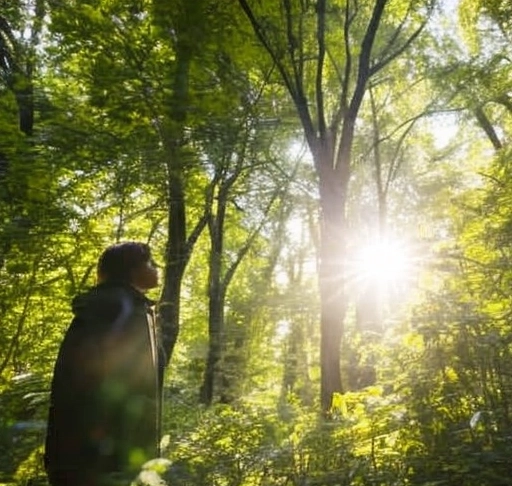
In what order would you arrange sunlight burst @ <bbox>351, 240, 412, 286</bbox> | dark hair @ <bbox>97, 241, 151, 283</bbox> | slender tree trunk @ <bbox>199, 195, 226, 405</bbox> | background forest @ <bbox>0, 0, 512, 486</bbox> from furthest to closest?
slender tree trunk @ <bbox>199, 195, 226, 405</bbox>, sunlight burst @ <bbox>351, 240, 412, 286</bbox>, background forest @ <bbox>0, 0, 512, 486</bbox>, dark hair @ <bbox>97, 241, 151, 283</bbox>

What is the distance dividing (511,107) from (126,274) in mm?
17148

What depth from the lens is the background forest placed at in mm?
4062

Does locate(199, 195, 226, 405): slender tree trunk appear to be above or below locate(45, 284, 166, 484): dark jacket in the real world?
above

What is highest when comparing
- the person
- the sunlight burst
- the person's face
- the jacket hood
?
the sunlight burst

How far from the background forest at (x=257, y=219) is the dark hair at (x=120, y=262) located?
893 millimetres

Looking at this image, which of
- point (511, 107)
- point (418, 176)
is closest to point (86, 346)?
point (511, 107)

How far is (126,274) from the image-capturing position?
2902 mm

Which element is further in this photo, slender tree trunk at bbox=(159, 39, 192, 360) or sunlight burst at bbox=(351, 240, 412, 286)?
sunlight burst at bbox=(351, 240, 412, 286)

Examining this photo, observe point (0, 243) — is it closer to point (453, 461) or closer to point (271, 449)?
point (271, 449)

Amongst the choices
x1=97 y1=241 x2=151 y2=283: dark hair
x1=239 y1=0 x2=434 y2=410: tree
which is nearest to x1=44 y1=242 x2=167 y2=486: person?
x1=97 y1=241 x2=151 y2=283: dark hair

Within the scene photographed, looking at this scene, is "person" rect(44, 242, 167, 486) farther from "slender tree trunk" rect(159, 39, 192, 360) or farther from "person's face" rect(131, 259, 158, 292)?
"slender tree trunk" rect(159, 39, 192, 360)

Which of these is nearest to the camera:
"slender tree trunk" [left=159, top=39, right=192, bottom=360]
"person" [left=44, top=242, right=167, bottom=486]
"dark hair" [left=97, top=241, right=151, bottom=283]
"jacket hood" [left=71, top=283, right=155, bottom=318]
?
"person" [left=44, top=242, right=167, bottom=486]

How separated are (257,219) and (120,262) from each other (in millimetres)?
15412

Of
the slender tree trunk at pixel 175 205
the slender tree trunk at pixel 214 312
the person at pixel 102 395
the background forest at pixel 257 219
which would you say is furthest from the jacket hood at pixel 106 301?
the slender tree trunk at pixel 214 312
